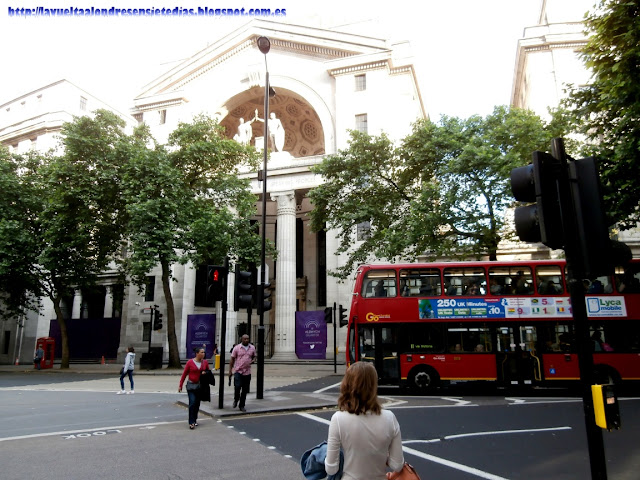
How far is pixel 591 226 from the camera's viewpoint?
3645 mm

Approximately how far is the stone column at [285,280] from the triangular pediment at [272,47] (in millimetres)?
11431

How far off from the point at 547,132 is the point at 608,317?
7.52m

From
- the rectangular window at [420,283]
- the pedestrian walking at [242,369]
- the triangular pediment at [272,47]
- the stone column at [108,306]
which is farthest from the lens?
the stone column at [108,306]

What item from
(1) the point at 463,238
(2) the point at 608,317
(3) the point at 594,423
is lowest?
(3) the point at 594,423

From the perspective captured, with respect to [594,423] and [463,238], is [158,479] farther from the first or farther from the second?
[463,238]

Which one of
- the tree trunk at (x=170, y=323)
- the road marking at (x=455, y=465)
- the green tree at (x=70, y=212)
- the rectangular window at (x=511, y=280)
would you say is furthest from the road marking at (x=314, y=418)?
the green tree at (x=70, y=212)

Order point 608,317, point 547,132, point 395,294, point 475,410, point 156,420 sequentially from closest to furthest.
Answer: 1. point 156,420
2. point 475,410
3. point 608,317
4. point 395,294
5. point 547,132

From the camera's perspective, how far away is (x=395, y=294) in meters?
15.1

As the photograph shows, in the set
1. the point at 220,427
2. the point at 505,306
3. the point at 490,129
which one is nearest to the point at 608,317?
the point at 505,306

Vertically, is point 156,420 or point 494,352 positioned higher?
point 494,352

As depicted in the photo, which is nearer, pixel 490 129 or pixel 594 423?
pixel 594 423

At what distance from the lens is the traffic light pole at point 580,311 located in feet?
10.7

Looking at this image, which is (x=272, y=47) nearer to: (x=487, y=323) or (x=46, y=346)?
(x=46, y=346)

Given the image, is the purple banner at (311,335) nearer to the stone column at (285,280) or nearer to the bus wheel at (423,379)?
the stone column at (285,280)
